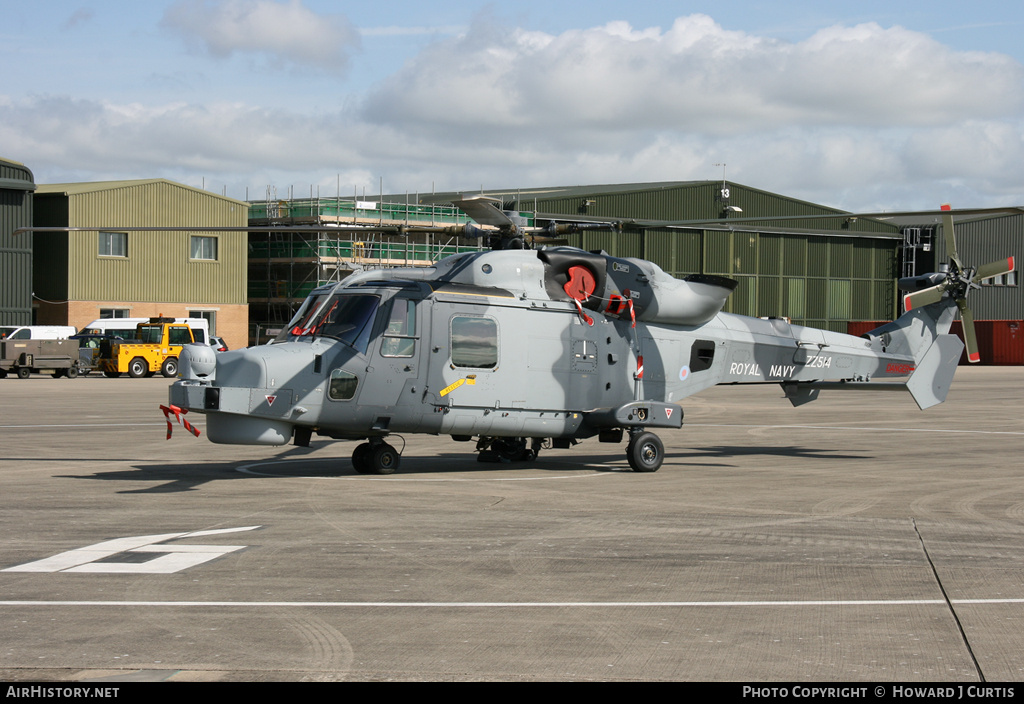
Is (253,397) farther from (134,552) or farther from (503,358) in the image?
(134,552)

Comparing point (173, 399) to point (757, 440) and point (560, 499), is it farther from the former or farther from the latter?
point (757, 440)

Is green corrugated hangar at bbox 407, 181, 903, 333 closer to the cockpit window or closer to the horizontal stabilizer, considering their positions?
the horizontal stabilizer

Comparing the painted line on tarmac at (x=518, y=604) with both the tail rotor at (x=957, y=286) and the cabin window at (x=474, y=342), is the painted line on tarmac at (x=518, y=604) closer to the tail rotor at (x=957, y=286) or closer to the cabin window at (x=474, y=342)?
the cabin window at (x=474, y=342)

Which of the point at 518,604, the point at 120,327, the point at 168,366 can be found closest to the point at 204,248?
the point at 120,327

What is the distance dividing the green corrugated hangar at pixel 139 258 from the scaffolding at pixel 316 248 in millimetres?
2228

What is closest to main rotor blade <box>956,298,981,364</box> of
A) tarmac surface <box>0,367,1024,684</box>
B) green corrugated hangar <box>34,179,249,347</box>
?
tarmac surface <box>0,367,1024,684</box>

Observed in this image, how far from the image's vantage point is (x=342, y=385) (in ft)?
47.4

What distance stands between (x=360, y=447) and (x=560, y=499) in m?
3.73

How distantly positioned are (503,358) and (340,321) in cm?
244

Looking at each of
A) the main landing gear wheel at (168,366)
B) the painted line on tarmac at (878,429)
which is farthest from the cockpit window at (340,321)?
the main landing gear wheel at (168,366)

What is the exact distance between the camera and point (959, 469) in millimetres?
16953

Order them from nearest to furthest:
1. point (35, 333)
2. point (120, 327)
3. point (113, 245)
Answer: point (35, 333) < point (120, 327) < point (113, 245)

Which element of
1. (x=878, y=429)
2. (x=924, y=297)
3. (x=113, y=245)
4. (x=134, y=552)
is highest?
(x=113, y=245)

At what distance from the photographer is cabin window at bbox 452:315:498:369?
604 inches
